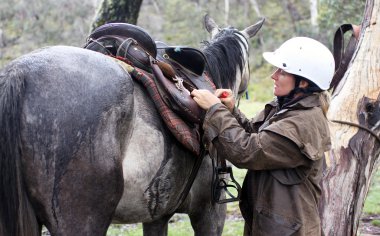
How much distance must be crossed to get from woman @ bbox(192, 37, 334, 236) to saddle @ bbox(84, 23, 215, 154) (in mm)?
94

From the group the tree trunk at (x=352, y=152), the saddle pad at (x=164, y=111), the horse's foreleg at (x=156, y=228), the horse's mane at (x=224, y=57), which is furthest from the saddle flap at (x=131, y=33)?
the tree trunk at (x=352, y=152)

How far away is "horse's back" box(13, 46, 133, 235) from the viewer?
218 centimetres

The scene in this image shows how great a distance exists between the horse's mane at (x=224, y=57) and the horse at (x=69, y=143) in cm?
106

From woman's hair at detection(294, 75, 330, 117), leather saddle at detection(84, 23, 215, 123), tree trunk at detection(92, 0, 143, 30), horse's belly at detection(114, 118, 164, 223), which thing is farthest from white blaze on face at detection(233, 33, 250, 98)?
tree trunk at detection(92, 0, 143, 30)

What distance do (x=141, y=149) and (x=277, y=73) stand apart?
85 centimetres

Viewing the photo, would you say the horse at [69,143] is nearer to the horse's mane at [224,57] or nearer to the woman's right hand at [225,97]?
→ the woman's right hand at [225,97]

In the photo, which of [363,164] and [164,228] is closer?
[164,228]

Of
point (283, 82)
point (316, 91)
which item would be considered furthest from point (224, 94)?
point (316, 91)

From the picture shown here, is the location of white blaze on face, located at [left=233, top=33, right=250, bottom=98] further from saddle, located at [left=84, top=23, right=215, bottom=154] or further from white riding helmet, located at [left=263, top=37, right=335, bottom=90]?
white riding helmet, located at [left=263, top=37, right=335, bottom=90]

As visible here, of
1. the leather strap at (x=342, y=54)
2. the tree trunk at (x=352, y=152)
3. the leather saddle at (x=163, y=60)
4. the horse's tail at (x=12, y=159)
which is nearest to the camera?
the horse's tail at (x=12, y=159)

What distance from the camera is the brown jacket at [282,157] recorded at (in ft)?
8.35

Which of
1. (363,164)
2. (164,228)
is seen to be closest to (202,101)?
(164,228)

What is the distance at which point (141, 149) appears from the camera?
2518mm

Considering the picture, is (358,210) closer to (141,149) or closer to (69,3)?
(141,149)
